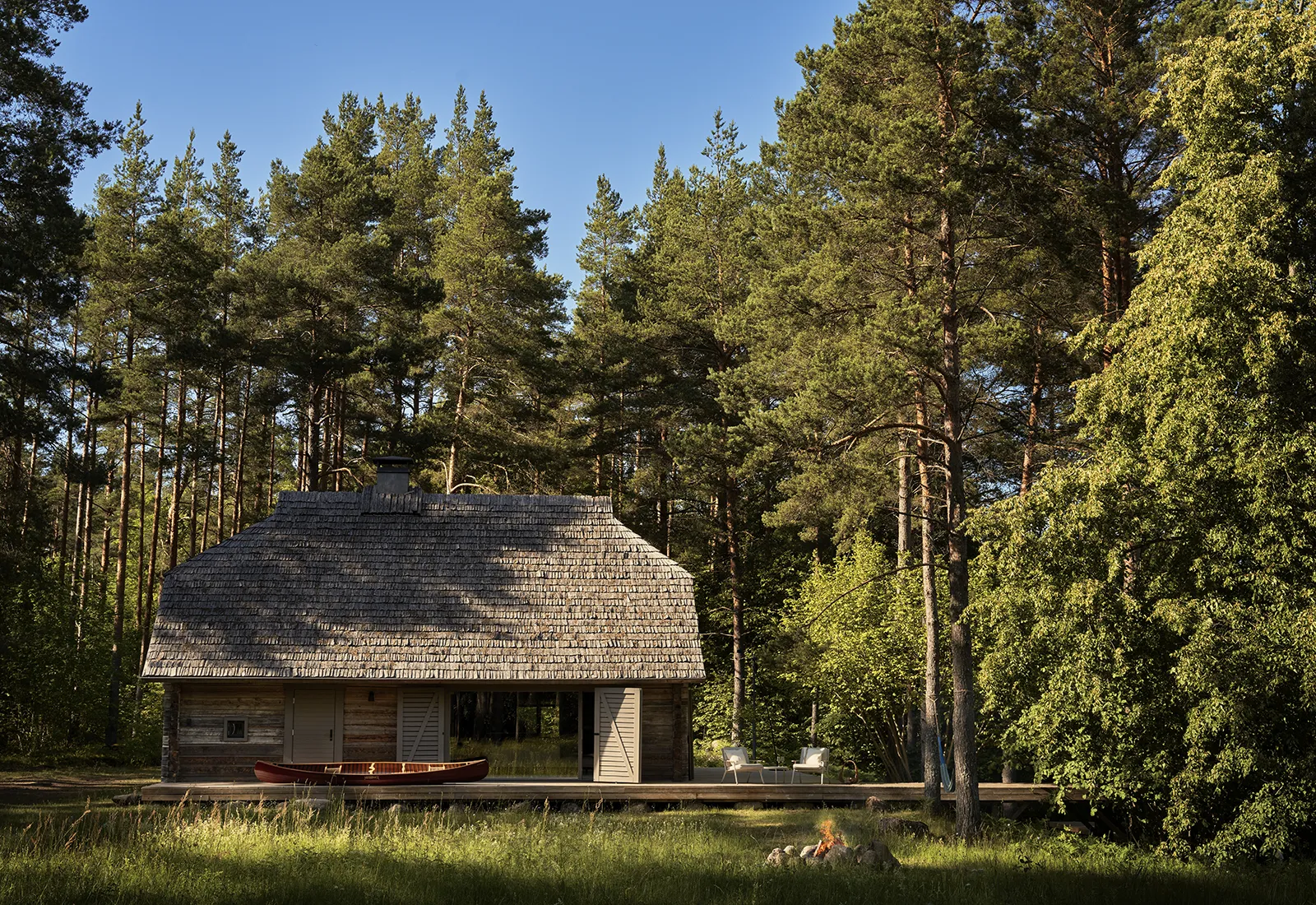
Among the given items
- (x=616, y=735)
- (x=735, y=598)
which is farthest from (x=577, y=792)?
(x=735, y=598)

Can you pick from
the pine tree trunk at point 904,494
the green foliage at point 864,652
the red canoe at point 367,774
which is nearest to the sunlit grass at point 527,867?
the red canoe at point 367,774

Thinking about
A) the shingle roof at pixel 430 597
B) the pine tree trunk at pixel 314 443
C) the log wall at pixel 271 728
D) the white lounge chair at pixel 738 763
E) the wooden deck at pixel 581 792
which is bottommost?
the wooden deck at pixel 581 792

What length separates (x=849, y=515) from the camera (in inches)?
1023

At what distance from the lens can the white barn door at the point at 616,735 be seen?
70.7 ft

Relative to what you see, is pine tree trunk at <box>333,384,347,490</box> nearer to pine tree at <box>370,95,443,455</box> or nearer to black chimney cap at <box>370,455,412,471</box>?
pine tree at <box>370,95,443,455</box>

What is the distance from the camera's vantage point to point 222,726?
21.6m

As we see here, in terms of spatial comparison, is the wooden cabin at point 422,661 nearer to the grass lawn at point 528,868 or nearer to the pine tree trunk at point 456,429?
the grass lawn at point 528,868

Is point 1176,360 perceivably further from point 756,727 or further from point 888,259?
point 756,727

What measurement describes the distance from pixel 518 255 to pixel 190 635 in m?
19.5

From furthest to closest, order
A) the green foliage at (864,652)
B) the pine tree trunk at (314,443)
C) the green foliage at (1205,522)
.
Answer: the pine tree trunk at (314,443) < the green foliage at (864,652) < the green foliage at (1205,522)

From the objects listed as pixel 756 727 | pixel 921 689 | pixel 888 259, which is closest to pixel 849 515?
pixel 921 689

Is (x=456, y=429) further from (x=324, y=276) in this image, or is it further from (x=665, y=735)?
(x=665, y=735)

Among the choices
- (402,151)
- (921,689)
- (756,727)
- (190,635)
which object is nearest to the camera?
(190,635)

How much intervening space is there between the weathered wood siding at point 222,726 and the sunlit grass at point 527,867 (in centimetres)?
503
